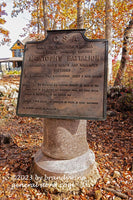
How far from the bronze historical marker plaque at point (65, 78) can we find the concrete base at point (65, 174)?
858 mm

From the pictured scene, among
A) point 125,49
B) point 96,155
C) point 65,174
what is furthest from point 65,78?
point 125,49

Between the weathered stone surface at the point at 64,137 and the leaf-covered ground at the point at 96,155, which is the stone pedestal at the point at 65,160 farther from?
the leaf-covered ground at the point at 96,155

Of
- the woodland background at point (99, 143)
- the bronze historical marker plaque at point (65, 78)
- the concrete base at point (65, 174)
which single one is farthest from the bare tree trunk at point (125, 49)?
the concrete base at point (65, 174)

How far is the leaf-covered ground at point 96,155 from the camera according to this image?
260 cm

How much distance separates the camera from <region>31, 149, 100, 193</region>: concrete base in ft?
8.50

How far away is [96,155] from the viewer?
370 centimetres

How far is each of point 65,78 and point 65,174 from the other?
155 centimetres

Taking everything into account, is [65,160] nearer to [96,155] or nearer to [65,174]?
[65,174]

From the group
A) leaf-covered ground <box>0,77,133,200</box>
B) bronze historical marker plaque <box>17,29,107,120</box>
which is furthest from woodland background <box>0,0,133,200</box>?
bronze historical marker plaque <box>17,29,107,120</box>

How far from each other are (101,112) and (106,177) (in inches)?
54.6

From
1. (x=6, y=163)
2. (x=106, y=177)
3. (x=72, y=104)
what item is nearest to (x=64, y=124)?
(x=72, y=104)

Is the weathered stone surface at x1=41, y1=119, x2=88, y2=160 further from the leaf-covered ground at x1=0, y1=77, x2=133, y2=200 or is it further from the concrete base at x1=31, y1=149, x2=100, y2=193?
the leaf-covered ground at x1=0, y1=77, x2=133, y2=200

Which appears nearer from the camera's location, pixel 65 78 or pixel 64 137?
pixel 65 78

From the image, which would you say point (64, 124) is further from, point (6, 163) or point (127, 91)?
point (127, 91)
